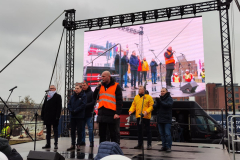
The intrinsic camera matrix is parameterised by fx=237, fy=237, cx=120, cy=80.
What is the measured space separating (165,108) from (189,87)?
7848mm

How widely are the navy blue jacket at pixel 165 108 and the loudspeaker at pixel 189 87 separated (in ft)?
25.5

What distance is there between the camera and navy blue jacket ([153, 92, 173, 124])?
5871 mm

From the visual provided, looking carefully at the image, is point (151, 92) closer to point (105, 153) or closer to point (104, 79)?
point (104, 79)

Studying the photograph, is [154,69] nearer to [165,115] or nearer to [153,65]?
[153,65]

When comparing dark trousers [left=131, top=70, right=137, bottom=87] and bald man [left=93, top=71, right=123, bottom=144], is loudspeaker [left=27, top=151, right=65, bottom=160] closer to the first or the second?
bald man [left=93, top=71, right=123, bottom=144]

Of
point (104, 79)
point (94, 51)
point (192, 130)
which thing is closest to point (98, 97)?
point (104, 79)

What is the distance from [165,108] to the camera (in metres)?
5.99

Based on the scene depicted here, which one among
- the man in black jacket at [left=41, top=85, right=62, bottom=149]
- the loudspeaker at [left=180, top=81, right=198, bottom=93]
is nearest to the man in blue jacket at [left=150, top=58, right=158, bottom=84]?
the loudspeaker at [left=180, top=81, right=198, bottom=93]

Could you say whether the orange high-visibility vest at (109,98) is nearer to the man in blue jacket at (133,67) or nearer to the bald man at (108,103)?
the bald man at (108,103)

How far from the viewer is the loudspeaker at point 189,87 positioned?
1324 centimetres

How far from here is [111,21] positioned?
12461 millimetres

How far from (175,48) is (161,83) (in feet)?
7.25

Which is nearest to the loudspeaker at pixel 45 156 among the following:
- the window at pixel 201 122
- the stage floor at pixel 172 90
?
the window at pixel 201 122

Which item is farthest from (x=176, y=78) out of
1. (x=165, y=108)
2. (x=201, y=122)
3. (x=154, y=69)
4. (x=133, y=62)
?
(x=165, y=108)
